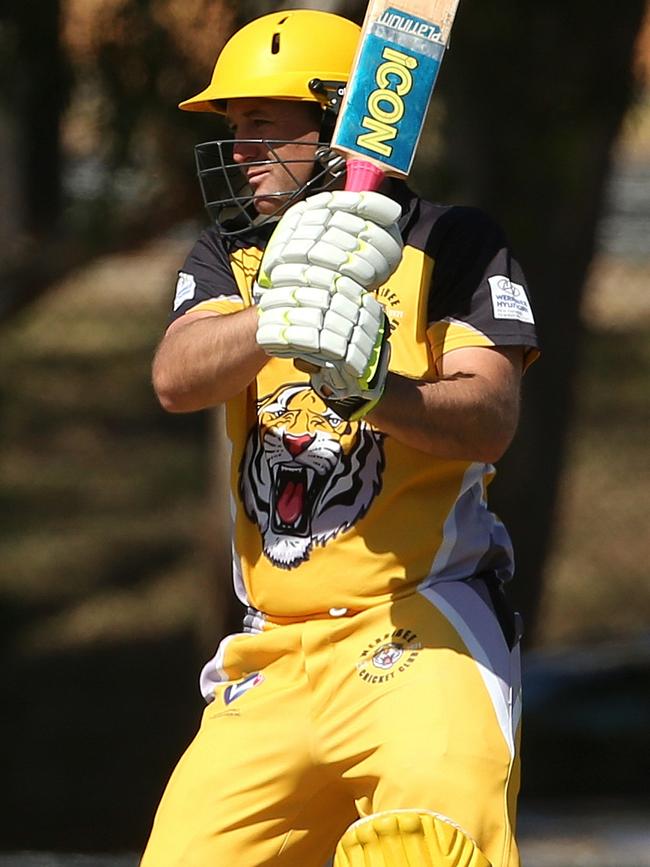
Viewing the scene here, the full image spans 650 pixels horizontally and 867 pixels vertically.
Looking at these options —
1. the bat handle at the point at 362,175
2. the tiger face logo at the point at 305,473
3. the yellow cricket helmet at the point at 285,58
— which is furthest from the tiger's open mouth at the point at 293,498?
the yellow cricket helmet at the point at 285,58

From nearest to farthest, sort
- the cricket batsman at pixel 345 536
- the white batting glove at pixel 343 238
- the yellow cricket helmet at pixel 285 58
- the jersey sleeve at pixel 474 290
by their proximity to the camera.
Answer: the white batting glove at pixel 343 238
the cricket batsman at pixel 345 536
the jersey sleeve at pixel 474 290
the yellow cricket helmet at pixel 285 58

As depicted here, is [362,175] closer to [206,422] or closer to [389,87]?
[389,87]

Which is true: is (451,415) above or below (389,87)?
below

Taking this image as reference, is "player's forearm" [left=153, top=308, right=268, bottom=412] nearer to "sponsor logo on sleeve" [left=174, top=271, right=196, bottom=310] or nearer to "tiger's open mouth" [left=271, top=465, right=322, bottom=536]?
"sponsor logo on sleeve" [left=174, top=271, right=196, bottom=310]

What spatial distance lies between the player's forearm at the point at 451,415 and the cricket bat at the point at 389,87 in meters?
0.43

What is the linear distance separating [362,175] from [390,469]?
0.62 metres

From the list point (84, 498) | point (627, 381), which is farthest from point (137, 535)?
point (627, 381)

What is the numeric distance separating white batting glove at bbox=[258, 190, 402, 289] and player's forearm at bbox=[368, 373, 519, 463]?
0.83ft

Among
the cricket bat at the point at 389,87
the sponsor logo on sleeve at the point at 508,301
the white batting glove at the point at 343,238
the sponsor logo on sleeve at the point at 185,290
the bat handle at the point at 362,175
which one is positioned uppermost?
the cricket bat at the point at 389,87

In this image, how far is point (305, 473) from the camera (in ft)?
12.2

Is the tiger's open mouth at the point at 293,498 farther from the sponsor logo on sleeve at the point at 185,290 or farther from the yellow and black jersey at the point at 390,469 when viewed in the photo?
the sponsor logo on sleeve at the point at 185,290

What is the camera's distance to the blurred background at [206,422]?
8.74 metres

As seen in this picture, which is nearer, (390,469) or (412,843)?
(412,843)

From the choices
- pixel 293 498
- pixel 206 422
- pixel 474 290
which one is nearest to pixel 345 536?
pixel 293 498
